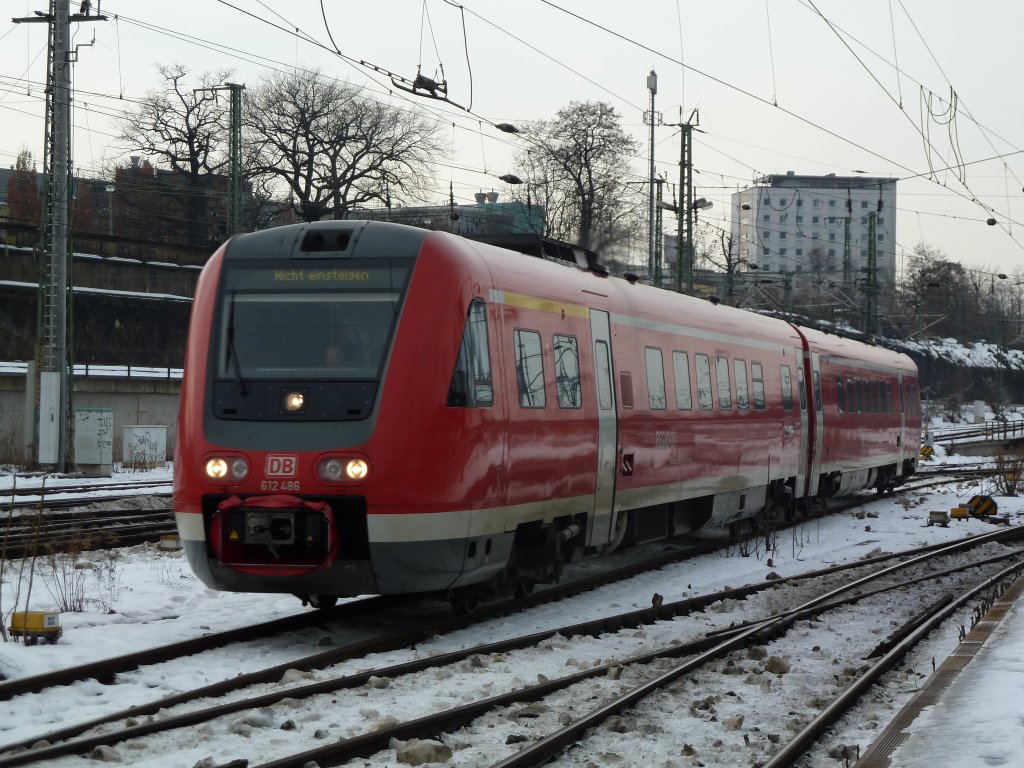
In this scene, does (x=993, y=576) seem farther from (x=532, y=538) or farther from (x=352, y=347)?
(x=352, y=347)

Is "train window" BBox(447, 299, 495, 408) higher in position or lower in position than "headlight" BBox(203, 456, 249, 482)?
higher

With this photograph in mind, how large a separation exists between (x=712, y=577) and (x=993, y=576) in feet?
10.5

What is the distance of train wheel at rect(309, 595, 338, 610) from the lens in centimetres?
1077

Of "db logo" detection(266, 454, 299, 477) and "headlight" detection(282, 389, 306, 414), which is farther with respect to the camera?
"headlight" detection(282, 389, 306, 414)

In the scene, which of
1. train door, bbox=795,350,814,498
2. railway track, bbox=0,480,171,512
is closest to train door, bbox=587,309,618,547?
train door, bbox=795,350,814,498

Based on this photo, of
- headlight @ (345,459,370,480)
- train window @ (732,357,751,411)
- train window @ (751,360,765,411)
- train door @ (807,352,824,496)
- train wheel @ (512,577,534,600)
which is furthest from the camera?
train door @ (807,352,824,496)

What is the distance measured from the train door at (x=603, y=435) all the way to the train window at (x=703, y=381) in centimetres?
298

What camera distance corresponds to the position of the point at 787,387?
1956 centimetres

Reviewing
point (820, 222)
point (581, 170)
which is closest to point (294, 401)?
point (581, 170)

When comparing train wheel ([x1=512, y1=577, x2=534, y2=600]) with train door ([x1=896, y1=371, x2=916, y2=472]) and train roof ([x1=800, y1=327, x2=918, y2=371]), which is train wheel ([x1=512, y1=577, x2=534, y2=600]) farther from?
train door ([x1=896, y1=371, x2=916, y2=472])

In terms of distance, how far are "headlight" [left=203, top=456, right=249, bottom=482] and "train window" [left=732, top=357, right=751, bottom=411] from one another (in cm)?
881

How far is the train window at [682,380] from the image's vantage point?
14867mm

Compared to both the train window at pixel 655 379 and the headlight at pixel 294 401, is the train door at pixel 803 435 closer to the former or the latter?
the train window at pixel 655 379

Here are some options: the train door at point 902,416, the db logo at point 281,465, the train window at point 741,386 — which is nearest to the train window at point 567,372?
the db logo at point 281,465
